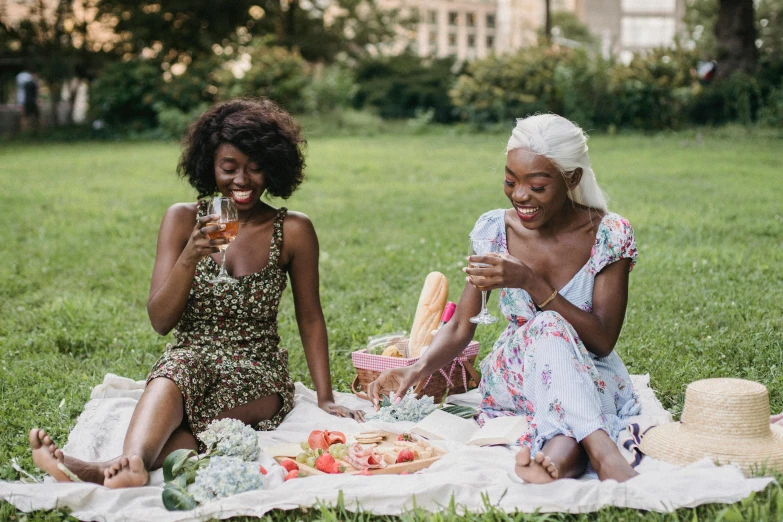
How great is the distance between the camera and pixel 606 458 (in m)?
3.48

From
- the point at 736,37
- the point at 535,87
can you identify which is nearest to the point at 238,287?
the point at 535,87

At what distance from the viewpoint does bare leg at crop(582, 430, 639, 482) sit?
3.43 meters

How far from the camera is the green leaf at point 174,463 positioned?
11.7 ft

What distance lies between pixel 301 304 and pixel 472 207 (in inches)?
265

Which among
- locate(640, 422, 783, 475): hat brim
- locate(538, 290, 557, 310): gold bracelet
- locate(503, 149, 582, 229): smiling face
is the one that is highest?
locate(503, 149, 582, 229): smiling face

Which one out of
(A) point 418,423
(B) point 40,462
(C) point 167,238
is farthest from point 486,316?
(B) point 40,462

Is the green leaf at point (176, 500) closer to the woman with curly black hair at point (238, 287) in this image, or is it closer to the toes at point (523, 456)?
the woman with curly black hair at point (238, 287)

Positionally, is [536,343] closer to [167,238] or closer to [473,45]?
[167,238]

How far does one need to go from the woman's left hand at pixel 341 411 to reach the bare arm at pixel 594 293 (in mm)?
1225

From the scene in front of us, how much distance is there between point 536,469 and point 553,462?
12cm

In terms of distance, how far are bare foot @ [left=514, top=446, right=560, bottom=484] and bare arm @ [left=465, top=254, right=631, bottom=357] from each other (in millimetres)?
712

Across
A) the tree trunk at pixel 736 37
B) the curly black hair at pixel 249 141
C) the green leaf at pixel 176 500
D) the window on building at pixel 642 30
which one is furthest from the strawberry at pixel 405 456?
the window on building at pixel 642 30

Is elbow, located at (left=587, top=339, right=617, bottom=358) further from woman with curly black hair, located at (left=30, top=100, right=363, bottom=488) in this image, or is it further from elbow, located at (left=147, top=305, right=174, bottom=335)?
elbow, located at (left=147, top=305, right=174, bottom=335)

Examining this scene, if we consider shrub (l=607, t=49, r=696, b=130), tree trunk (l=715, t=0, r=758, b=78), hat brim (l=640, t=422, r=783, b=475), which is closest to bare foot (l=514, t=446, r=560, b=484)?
hat brim (l=640, t=422, r=783, b=475)
